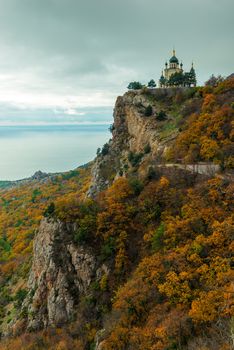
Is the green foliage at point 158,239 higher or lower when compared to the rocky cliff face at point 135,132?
lower

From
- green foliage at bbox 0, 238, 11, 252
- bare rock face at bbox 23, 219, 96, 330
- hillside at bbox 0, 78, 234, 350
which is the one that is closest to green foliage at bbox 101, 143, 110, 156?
hillside at bbox 0, 78, 234, 350

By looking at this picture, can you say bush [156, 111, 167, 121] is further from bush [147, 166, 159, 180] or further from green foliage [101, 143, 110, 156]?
bush [147, 166, 159, 180]

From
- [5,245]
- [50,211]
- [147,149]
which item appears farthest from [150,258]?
[5,245]

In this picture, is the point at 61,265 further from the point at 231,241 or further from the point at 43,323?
the point at 231,241

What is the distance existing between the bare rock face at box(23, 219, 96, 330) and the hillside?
9 centimetres

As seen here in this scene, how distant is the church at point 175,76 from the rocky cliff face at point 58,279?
38492 mm

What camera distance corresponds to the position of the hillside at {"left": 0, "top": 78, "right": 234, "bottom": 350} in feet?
57.9

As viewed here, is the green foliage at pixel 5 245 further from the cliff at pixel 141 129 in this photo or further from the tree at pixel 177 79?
the tree at pixel 177 79

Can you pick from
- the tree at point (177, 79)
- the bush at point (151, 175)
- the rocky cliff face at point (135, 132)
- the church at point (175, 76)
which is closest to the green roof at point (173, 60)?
the church at point (175, 76)

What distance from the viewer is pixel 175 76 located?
187 ft

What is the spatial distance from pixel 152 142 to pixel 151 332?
1204 inches

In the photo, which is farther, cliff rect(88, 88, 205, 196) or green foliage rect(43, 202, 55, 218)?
cliff rect(88, 88, 205, 196)

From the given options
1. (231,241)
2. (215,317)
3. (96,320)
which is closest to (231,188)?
(231,241)

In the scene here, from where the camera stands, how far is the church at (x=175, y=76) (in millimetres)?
57125
